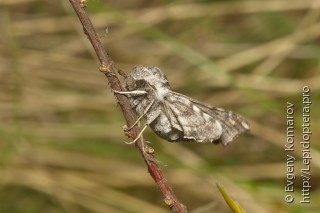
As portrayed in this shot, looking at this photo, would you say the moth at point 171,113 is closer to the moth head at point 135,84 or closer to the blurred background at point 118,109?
the moth head at point 135,84

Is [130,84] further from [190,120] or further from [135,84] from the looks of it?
[190,120]

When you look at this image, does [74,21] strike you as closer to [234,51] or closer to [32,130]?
[32,130]

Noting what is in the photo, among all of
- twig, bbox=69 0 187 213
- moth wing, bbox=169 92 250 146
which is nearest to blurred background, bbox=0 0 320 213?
moth wing, bbox=169 92 250 146

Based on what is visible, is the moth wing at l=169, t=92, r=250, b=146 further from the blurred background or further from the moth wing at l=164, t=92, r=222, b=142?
the blurred background

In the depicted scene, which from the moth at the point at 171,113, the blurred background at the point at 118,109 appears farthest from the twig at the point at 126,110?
the blurred background at the point at 118,109

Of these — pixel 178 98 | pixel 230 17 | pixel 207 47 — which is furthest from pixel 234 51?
pixel 178 98
